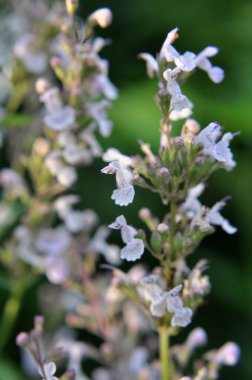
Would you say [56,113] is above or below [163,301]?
above

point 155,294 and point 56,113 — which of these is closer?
point 155,294

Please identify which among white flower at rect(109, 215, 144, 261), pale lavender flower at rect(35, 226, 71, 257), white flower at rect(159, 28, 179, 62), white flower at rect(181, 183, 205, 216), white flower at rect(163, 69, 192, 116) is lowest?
white flower at rect(109, 215, 144, 261)

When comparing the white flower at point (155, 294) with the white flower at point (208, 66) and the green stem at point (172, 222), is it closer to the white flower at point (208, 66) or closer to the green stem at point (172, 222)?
the green stem at point (172, 222)

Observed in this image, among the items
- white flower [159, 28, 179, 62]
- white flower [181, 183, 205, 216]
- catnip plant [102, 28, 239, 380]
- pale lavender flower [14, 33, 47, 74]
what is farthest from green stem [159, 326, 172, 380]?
pale lavender flower [14, 33, 47, 74]

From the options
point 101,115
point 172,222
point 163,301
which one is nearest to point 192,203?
point 172,222

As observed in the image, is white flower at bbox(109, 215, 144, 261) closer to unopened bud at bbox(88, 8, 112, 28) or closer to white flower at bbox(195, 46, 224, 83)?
white flower at bbox(195, 46, 224, 83)

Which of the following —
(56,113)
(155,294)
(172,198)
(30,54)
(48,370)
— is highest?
(30,54)

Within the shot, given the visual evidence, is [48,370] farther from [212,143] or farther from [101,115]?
[101,115]
